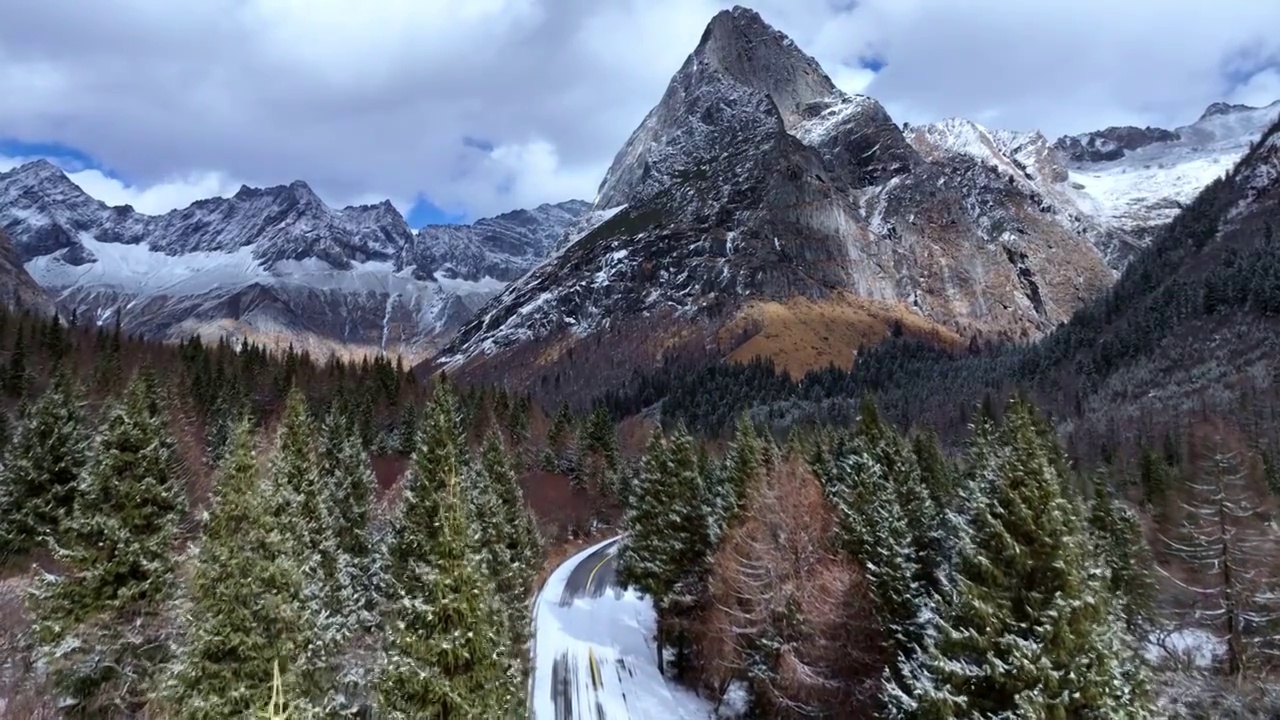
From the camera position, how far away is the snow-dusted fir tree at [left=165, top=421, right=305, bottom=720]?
1827cm

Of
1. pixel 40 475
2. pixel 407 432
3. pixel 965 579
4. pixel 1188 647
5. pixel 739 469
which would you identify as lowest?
pixel 1188 647

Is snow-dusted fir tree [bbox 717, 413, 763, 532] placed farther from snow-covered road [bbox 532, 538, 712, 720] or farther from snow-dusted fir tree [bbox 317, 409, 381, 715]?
snow-dusted fir tree [bbox 317, 409, 381, 715]

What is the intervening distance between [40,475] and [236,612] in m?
14.6

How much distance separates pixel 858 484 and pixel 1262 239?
21642 centimetres

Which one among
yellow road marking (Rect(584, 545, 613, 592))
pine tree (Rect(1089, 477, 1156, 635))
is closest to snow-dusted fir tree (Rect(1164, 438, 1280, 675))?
pine tree (Rect(1089, 477, 1156, 635))

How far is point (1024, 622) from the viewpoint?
57.8 feet

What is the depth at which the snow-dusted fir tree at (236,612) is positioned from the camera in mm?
18266

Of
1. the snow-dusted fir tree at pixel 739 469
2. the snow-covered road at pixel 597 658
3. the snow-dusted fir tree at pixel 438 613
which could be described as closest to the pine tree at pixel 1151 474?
the snow-dusted fir tree at pixel 739 469

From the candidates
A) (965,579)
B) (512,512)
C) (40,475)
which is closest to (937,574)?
(965,579)

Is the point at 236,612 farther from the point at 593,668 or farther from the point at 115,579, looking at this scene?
the point at 593,668

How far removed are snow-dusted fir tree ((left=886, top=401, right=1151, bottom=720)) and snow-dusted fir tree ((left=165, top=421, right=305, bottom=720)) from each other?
16746mm

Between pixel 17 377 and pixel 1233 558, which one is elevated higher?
pixel 17 377

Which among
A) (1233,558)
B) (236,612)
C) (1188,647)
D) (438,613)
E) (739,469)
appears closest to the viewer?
(236,612)

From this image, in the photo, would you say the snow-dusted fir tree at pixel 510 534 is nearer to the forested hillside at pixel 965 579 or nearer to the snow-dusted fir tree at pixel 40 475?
the forested hillside at pixel 965 579
